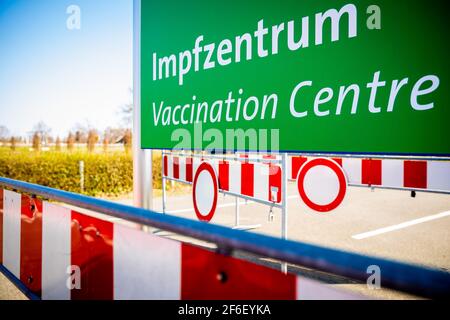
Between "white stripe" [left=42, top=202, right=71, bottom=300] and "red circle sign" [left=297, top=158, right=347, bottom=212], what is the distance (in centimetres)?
265

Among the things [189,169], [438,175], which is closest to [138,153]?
[189,169]

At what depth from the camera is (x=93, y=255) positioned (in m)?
1.87

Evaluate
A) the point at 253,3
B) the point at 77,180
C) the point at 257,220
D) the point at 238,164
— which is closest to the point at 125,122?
the point at 77,180

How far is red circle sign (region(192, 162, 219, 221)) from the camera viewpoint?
3230 mm

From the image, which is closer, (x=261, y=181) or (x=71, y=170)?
(x=261, y=181)

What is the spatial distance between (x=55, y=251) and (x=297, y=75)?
1.81 m

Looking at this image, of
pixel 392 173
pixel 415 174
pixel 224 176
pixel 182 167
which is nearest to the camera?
pixel 415 174

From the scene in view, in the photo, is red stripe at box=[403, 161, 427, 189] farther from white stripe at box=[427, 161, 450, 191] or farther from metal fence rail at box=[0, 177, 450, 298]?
metal fence rail at box=[0, 177, 450, 298]

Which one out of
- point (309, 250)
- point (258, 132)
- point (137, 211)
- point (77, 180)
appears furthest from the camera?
point (77, 180)

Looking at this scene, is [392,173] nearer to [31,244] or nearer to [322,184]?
[322,184]

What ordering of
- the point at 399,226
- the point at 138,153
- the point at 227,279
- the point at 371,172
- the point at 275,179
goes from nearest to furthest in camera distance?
the point at 227,279
the point at 138,153
the point at 275,179
the point at 371,172
the point at 399,226

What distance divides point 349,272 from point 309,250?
11cm

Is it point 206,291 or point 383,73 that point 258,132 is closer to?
point 383,73

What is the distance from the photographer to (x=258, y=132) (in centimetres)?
203
